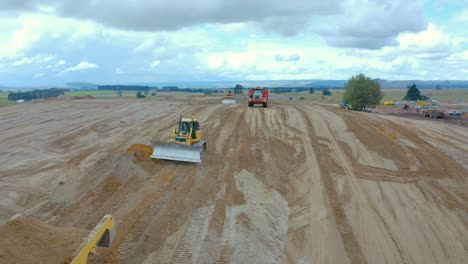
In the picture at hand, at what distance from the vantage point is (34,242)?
23.1 ft

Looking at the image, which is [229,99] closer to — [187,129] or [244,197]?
[187,129]

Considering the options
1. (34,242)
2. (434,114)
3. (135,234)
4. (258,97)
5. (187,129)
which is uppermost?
(258,97)

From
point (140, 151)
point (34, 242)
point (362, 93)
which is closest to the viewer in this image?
point (34, 242)

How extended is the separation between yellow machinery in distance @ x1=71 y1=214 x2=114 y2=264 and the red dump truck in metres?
32.0

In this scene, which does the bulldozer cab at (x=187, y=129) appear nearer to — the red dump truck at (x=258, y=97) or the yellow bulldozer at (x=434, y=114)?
the red dump truck at (x=258, y=97)

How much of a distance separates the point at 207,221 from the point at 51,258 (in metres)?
5.65

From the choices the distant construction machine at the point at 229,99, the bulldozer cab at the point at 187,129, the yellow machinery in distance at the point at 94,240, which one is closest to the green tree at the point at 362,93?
the distant construction machine at the point at 229,99

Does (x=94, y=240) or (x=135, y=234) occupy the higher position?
(x=94, y=240)

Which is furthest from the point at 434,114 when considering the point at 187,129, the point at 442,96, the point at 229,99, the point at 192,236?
the point at 442,96

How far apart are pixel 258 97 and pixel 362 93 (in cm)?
2685

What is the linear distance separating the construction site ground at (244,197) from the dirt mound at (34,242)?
29mm

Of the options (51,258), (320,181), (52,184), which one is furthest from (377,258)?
(52,184)

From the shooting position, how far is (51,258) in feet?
21.9

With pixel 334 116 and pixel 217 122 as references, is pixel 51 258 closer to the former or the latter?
pixel 217 122
